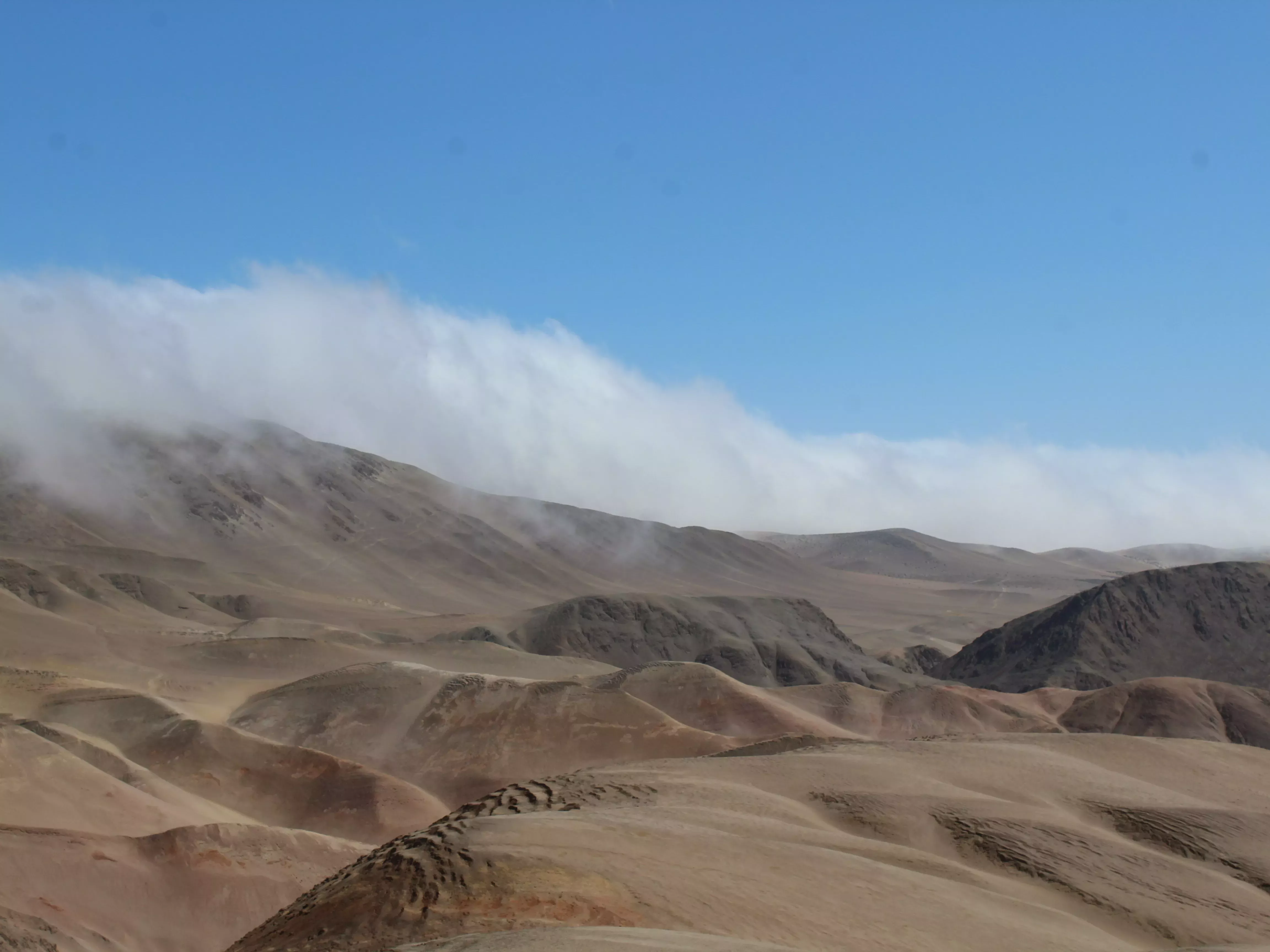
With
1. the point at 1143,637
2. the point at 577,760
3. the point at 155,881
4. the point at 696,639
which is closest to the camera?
the point at 155,881

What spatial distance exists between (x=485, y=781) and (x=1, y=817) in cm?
1765

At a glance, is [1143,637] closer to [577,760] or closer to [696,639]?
[696,639]

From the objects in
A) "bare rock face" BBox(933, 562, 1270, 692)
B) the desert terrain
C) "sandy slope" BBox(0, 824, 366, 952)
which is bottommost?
"sandy slope" BBox(0, 824, 366, 952)

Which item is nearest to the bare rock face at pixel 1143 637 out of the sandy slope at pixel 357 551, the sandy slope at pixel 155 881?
the sandy slope at pixel 357 551

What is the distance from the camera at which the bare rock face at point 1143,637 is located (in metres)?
76.9

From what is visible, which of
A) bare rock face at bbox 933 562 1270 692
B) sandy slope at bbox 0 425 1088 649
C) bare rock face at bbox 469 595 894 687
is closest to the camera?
bare rock face at bbox 933 562 1270 692

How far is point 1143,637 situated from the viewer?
267 feet

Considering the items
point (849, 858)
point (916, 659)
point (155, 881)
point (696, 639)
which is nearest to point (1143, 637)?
point (916, 659)

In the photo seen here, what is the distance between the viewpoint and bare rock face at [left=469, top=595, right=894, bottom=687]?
3150 inches

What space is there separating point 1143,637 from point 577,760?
172 feet

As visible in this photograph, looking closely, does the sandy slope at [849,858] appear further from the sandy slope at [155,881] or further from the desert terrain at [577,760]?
the sandy slope at [155,881]

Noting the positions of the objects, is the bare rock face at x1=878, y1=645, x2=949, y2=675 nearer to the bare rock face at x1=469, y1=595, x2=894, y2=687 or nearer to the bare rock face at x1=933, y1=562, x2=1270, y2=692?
the bare rock face at x1=469, y1=595, x2=894, y2=687

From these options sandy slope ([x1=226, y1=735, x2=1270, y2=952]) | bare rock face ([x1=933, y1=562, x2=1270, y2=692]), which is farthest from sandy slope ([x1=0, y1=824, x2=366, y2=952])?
bare rock face ([x1=933, y1=562, x2=1270, y2=692])

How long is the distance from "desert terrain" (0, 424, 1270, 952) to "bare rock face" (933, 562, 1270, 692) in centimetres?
24
